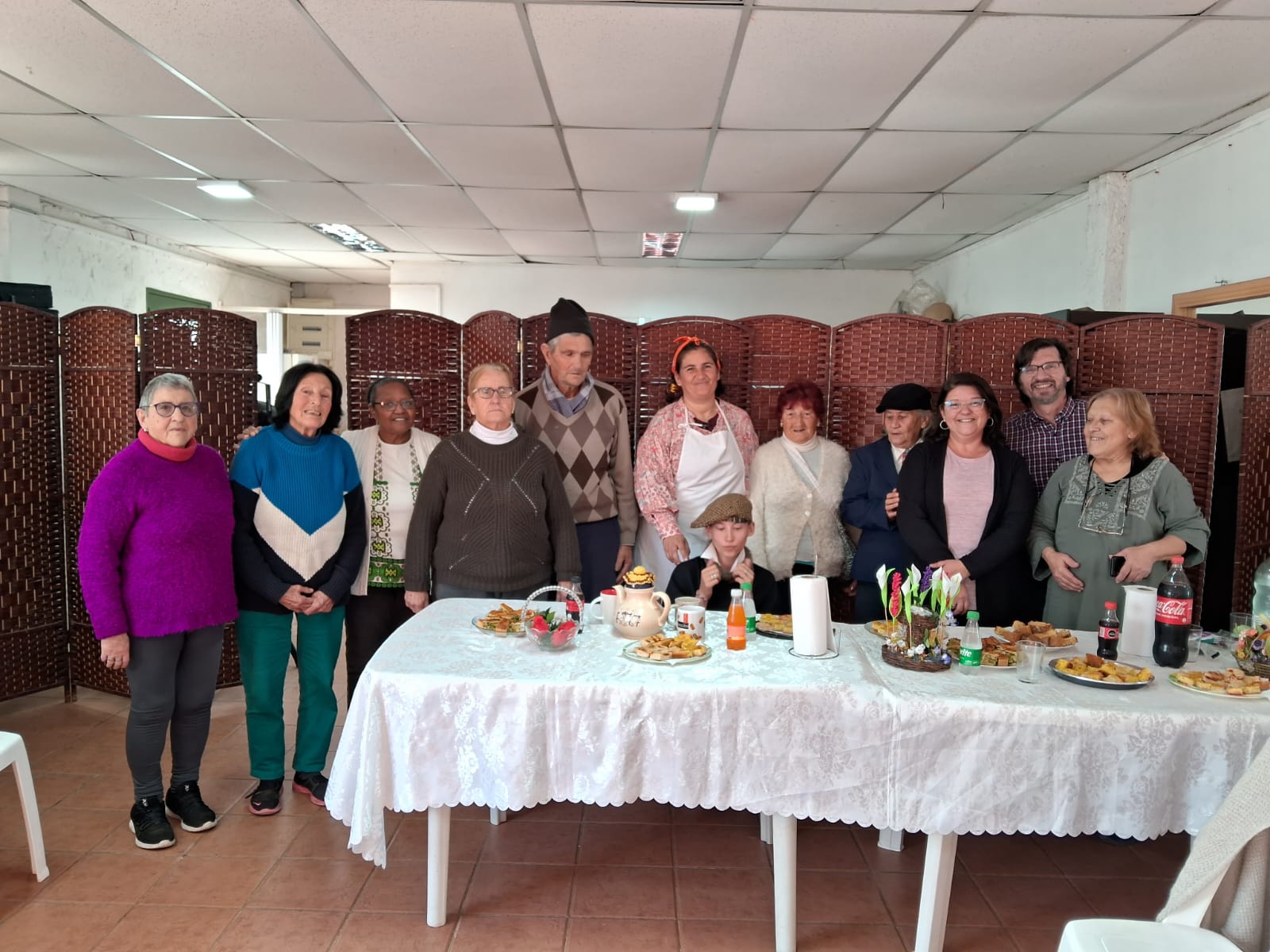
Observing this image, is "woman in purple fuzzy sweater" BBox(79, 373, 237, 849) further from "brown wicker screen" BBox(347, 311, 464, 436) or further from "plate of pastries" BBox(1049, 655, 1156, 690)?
"plate of pastries" BBox(1049, 655, 1156, 690)

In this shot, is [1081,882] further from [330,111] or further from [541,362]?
[330,111]

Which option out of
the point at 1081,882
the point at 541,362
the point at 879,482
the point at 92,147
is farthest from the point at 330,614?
the point at 92,147

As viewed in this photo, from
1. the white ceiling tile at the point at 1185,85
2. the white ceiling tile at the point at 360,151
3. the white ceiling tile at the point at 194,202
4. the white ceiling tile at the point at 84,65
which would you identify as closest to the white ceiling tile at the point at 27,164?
the white ceiling tile at the point at 194,202

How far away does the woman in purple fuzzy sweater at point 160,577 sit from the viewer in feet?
7.99

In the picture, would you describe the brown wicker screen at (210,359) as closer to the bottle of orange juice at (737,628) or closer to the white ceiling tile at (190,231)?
the bottle of orange juice at (737,628)

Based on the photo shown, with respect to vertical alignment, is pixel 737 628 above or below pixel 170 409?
below

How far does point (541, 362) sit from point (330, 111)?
174 cm

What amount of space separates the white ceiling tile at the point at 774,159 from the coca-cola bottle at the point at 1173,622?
10.1 ft

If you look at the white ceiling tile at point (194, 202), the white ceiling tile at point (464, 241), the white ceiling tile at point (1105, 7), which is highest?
the white ceiling tile at point (464, 241)

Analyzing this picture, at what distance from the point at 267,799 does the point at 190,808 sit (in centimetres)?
24

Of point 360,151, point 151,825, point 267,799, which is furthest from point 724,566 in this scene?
point 360,151

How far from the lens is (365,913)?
2.29 meters

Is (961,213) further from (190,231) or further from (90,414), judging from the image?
(190,231)

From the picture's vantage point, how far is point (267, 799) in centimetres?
285
